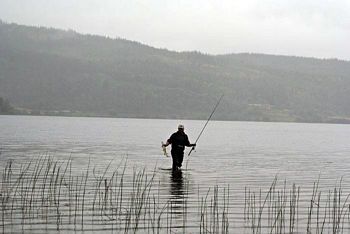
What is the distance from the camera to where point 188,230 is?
1389 cm

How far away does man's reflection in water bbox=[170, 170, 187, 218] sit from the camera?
16487 mm

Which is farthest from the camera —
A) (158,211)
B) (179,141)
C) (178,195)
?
(179,141)

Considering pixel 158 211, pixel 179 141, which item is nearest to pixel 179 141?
pixel 179 141

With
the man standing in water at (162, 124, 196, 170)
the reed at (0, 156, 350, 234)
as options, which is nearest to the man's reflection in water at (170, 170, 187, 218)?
the reed at (0, 156, 350, 234)

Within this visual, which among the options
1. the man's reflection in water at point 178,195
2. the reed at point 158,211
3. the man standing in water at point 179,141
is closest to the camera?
the reed at point 158,211

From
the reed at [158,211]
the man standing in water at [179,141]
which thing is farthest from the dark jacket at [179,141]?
the reed at [158,211]

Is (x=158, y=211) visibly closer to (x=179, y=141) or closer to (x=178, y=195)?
→ (x=178, y=195)

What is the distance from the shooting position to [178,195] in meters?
19.6

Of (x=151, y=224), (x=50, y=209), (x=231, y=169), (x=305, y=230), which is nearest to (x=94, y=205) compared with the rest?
(x=50, y=209)

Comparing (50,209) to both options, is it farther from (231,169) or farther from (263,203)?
(231,169)

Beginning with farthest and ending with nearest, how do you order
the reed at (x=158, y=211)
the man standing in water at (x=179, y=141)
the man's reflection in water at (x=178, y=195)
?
1. the man standing in water at (x=179, y=141)
2. the man's reflection in water at (x=178, y=195)
3. the reed at (x=158, y=211)

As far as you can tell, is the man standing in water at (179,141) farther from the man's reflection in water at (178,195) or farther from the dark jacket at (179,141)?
→ the man's reflection in water at (178,195)

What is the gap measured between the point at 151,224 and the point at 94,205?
109 inches

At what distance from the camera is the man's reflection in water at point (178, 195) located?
16487mm
